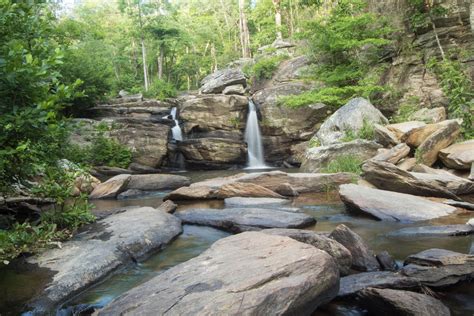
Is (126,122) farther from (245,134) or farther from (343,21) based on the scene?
(343,21)

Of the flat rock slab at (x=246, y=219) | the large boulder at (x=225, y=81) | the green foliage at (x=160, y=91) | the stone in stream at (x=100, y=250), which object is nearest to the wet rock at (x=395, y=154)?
the flat rock slab at (x=246, y=219)

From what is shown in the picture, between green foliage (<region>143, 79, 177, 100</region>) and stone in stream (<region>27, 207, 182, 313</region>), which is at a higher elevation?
green foliage (<region>143, 79, 177, 100</region>)

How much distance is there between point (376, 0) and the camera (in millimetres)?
18781

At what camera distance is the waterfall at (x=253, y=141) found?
60.4 ft

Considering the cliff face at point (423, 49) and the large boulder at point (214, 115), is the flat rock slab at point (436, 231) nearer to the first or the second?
the cliff face at point (423, 49)

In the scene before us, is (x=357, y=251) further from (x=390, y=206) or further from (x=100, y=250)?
(x=100, y=250)

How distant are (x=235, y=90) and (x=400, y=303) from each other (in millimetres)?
20557

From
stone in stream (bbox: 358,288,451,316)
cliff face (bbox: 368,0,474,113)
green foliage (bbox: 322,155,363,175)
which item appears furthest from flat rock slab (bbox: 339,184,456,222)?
cliff face (bbox: 368,0,474,113)

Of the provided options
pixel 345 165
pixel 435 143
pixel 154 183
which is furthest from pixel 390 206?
pixel 154 183

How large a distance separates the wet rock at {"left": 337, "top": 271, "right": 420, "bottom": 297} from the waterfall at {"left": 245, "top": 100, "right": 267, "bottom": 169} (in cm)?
1367

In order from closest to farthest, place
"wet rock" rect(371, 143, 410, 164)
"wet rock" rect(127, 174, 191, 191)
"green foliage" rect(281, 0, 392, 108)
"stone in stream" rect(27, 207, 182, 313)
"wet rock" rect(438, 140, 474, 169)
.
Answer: "stone in stream" rect(27, 207, 182, 313)
"wet rock" rect(438, 140, 474, 169)
"wet rock" rect(371, 143, 410, 164)
"wet rock" rect(127, 174, 191, 191)
"green foliage" rect(281, 0, 392, 108)

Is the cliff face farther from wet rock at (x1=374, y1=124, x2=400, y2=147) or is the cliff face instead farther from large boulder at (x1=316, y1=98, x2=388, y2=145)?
wet rock at (x1=374, y1=124, x2=400, y2=147)

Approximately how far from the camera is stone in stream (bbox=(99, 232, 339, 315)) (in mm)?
3137

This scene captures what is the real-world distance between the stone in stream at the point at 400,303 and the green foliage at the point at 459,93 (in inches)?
366
